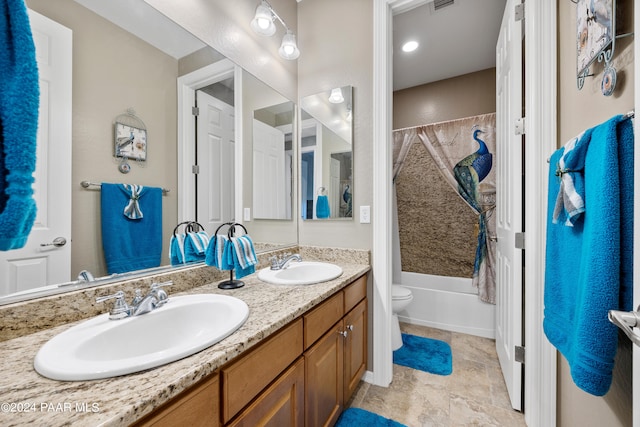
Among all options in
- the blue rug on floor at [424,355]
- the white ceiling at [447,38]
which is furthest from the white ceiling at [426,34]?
the blue rug on floor at [424,355]

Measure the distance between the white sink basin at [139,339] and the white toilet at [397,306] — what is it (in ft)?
5.03

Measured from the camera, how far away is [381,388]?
5.48ft

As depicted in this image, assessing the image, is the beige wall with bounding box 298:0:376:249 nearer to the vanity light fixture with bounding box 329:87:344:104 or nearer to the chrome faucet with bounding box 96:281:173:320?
the vanity light fixture with bounding box 329:87:344:104

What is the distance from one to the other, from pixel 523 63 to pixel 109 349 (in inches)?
90.0

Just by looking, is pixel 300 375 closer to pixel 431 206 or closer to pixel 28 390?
pixel 28 390

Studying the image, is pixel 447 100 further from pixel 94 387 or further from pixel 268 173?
pixel 94 387

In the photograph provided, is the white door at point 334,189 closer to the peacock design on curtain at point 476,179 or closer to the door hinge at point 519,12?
the door hinge at point 519,12

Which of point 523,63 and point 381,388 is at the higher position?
point 523,63

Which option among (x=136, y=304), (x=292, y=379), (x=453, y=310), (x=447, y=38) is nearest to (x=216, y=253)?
(x=136, y=304)

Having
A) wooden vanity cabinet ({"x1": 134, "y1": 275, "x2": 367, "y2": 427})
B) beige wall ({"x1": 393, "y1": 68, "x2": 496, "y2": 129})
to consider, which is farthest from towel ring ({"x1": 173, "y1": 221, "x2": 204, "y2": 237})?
beige wall ({"x1": 393, "y1": 68, "x2": 496, "y2": 129})

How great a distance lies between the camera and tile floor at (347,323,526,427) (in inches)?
55.9

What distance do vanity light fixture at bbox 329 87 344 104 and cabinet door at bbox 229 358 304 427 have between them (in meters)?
1.58

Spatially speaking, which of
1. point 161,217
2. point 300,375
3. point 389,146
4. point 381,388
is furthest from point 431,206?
point 161,217

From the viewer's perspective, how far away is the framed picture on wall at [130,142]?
3.14ft
